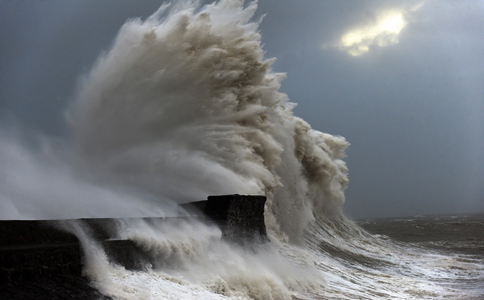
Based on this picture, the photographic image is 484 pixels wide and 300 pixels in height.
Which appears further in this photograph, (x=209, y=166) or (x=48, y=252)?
(x=209, y=166)

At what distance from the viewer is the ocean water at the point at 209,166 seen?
8047 millimetres

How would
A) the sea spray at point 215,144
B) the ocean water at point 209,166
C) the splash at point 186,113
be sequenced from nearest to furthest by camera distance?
the ocean water at point 209,166
the sea spray at point 215,144
the splash at point 186,113

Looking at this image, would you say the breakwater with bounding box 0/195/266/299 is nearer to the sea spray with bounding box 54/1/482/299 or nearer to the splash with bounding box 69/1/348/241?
the sea spray with bounding box 54/1/482/299

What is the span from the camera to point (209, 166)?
11.8m

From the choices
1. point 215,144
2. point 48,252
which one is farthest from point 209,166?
point 48,252

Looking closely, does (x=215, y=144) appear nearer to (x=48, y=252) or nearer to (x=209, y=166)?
(x=209, y=166)

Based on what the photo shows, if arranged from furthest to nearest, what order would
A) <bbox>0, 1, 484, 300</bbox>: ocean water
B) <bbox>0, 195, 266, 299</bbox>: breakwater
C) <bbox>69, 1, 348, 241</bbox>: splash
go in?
<bbox>69, 1, 348, 241</bbox>: splash, <bbox>0, 1, 484, 300</bbox>: ocean water, <bbox>0, 195, 266, 299</bbox>: breakwater

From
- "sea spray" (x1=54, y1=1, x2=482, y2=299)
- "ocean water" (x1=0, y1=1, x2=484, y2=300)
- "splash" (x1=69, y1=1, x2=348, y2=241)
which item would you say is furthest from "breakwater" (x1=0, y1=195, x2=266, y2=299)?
"splash" (x1=69, y1=1, x2=348, y2=241)

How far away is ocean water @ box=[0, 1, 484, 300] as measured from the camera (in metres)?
8.05

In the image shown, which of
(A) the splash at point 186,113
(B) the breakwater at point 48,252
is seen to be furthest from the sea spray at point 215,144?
(B) the breakwater at point 48,252

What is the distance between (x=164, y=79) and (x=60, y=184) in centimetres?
393

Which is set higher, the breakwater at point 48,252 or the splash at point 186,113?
the splash at point 186,113

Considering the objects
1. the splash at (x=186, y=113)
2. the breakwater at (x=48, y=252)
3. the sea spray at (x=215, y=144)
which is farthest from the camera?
the splash at (x=186, y=113)

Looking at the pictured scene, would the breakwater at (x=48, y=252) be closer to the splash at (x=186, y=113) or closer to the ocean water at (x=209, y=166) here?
the ocean water at (x=209, y=166)
